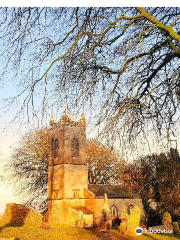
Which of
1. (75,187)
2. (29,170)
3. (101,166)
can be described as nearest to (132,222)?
(101,166)

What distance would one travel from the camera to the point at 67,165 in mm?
17078

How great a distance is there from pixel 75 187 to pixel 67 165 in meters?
1.24

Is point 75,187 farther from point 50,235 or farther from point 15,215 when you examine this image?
point 50,235

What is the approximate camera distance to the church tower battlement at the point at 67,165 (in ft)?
54.1

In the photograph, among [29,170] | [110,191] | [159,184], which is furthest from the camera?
[110,191]

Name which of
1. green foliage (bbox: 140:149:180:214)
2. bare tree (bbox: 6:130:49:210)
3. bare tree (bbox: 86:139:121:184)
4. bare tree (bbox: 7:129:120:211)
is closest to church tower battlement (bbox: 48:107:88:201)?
bare tree (bbox: 86:139:121:184)

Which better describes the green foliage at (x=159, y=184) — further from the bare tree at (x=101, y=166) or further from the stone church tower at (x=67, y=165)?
the stone church tower at (x=67, y=165)

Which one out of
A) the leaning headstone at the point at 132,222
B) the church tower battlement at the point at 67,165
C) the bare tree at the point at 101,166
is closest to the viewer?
the leaning headstone at the point at 132,222

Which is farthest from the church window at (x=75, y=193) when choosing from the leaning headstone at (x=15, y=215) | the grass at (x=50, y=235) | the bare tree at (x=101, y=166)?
the grass at (x=50, y=235)

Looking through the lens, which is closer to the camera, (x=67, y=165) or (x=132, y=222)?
(x=132, y=222)

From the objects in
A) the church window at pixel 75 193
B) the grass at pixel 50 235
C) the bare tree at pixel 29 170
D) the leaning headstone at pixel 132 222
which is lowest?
the grass at pixel 50 235

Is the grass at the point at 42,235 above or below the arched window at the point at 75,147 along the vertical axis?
below

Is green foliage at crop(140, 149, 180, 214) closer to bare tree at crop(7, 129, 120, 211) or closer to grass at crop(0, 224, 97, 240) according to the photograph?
bare tree at crop(7, 129, 120, 211)

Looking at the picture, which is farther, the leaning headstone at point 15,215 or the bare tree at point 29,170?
the bare tree at point 29,170
